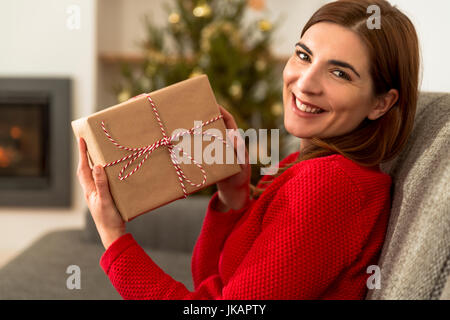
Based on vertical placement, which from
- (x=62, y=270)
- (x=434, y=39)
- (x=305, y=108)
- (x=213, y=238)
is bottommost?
(x=62, y=270)

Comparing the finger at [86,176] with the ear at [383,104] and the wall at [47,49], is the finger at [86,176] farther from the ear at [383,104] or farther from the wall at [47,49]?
the wall at [47,49]

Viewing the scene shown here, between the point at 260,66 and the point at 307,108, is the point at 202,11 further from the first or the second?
the point at 307,108

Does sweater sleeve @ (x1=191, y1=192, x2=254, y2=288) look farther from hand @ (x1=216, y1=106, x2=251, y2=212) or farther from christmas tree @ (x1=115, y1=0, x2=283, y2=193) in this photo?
christmas tree @ (x1=115, y1=0, x2=283, y2=193)

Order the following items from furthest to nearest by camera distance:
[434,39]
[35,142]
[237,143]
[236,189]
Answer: [35,142] → [434,39] → [236,189] → [237,143]

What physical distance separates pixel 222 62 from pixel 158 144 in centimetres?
176

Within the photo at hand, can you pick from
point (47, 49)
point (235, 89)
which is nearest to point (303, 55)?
point (235, 89)

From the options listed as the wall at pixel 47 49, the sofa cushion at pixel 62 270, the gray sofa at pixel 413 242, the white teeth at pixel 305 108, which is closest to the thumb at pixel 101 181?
the white teeth at pixel 305 108

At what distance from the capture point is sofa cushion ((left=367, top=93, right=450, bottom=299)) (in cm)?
62

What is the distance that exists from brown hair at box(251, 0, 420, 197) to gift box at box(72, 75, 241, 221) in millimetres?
195

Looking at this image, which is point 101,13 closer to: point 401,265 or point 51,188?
point 51,188

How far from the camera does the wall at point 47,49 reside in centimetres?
282

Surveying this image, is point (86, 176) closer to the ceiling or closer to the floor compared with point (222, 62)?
closer to the floor

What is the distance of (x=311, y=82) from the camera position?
0.79 metres
